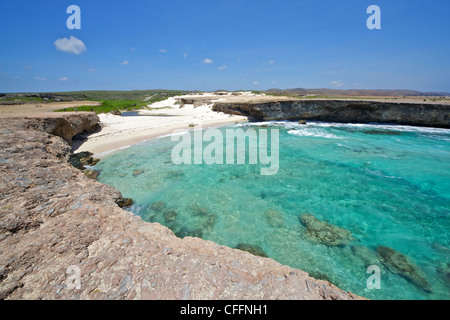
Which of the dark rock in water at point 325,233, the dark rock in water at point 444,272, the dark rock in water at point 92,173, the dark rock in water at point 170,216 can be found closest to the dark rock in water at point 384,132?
the dark rock in water at point 444,272

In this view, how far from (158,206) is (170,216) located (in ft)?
2.82

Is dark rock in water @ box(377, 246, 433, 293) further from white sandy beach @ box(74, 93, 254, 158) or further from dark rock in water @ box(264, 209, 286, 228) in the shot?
white sandy beach @ box(74, 93, 254, 158)

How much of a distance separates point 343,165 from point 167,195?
10445mm

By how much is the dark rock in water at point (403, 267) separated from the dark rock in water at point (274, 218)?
275cm

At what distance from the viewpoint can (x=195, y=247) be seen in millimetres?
3053

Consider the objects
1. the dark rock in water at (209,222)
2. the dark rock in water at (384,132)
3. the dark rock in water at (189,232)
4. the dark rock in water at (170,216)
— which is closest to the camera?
the dark rock in water at (189,232)

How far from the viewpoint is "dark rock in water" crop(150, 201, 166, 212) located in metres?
6.91

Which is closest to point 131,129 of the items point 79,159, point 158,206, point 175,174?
point 79,159

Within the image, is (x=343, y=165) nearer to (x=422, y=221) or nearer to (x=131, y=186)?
(x=422, y=221)

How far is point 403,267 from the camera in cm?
465

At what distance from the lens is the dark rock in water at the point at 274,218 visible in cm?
615

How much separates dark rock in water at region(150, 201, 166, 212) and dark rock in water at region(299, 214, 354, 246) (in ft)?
17.4

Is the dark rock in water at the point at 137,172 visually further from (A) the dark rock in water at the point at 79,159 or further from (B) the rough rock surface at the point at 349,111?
(B) the rough rock surface at the point at 349,111

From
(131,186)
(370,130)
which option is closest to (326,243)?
(131,186)
